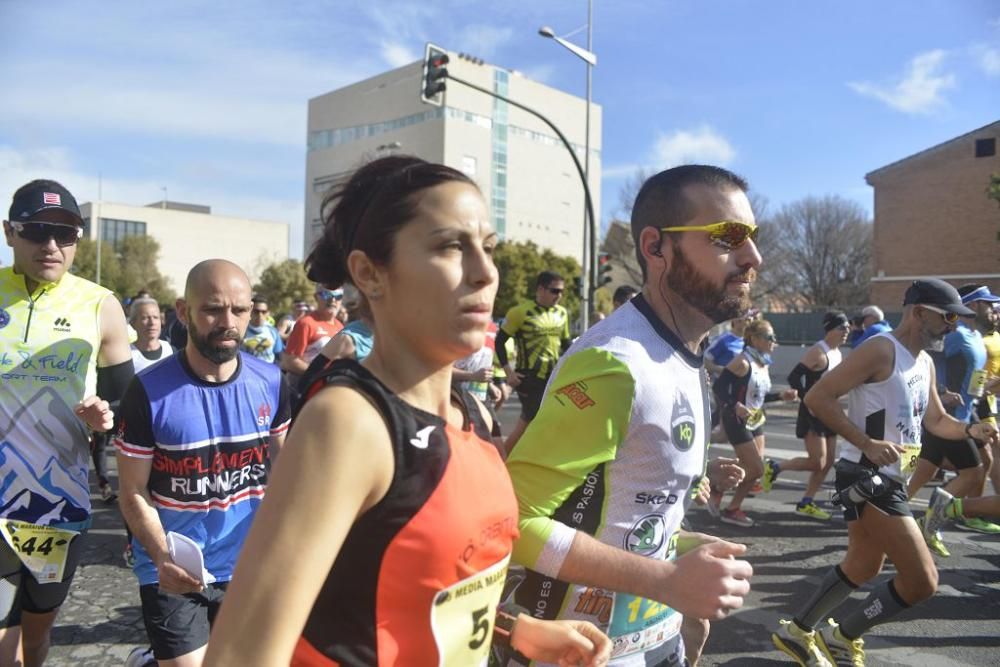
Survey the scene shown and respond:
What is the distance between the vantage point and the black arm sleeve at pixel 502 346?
8852 mm

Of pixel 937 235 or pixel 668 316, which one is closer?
pixel 668 316

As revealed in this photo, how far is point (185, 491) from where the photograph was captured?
2.93 meters

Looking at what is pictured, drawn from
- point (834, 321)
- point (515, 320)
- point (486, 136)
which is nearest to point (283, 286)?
point (486, 136)

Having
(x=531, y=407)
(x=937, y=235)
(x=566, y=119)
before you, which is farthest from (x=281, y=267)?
(x=531, y=407)

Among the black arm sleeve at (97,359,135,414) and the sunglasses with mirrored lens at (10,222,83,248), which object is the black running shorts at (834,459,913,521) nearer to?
the black arm sleeve at (97,359,135,414)

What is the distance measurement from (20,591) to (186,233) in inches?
3665

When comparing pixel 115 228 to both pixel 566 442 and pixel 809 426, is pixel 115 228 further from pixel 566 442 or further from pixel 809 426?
pixel 566 442

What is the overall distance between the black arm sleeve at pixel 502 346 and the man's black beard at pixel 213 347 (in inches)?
232

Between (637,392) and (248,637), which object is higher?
(637,392)

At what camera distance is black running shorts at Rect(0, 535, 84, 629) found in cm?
306

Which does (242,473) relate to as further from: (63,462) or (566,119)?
(566,119)

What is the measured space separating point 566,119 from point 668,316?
81.4 m

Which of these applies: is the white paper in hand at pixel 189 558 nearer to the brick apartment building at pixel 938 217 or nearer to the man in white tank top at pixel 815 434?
the man in white tank top at pixel 815 434

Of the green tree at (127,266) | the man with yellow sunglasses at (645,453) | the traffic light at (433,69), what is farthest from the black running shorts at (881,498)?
the green tree at (127,266)
